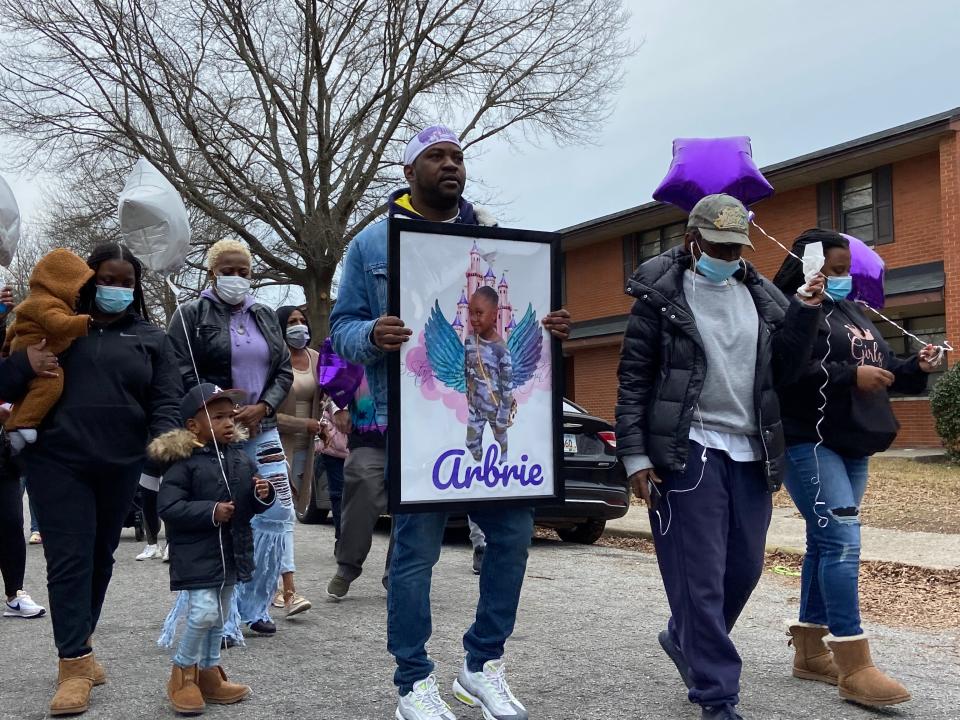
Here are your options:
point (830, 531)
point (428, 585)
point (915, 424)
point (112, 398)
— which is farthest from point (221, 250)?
point (915, 424)

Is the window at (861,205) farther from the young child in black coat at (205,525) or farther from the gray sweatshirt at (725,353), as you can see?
the young child in black coat at (205,525)

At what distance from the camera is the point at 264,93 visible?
73.3ft

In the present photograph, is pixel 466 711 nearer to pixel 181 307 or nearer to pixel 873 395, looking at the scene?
pixel 873 395

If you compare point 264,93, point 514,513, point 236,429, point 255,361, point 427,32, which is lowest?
point 514,513

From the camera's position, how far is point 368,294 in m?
3.97

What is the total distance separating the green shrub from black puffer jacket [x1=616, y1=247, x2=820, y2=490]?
40.7 feet

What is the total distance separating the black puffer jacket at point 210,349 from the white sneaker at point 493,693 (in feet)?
6.82

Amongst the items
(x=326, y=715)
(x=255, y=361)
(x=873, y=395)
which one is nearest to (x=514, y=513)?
(x=326, y=715)

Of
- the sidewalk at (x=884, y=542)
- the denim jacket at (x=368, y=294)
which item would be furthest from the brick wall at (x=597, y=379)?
the denim jacket at (x=368, y=294)

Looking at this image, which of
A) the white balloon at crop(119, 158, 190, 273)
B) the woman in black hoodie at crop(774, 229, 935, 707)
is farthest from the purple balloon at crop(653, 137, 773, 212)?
the white balloon at crop(119, 158, 190, 273)

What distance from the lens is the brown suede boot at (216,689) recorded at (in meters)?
4.13

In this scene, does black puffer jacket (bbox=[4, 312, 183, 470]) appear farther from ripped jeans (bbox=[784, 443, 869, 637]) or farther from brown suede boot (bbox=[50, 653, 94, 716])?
ripped jeans (bbox=[784, 443, 869, 637])

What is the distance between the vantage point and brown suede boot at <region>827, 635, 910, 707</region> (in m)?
3.91

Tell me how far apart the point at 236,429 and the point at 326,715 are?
1.30 meters
